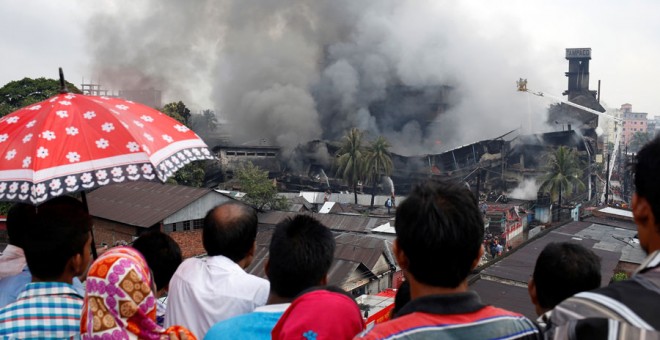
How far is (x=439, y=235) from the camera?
1708 mm

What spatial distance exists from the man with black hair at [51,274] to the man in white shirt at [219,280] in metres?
0.52

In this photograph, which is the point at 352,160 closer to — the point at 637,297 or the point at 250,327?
the point at 250,327

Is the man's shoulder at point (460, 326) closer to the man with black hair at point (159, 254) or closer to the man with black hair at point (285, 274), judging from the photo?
the man with black hair at point (285, 274)

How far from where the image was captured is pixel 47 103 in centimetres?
308

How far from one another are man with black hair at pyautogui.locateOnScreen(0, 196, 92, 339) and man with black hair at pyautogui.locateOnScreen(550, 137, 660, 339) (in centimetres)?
196

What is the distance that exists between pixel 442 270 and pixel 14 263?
247 centimetres

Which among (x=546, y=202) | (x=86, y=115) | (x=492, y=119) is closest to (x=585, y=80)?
(x=492, y=119)

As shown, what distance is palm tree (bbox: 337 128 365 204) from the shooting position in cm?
3656

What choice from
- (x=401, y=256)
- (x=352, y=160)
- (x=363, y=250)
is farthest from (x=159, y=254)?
(x=352, y=160)

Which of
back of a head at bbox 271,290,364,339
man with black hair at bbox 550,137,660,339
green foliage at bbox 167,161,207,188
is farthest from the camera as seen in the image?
green foliage at bbox 167,161,207,188

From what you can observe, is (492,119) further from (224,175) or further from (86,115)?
(86,115)

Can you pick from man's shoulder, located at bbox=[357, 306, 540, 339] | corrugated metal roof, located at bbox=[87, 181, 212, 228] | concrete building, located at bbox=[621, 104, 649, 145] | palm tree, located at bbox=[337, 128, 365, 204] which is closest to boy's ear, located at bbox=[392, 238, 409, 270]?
man's shoulder, located at bbox=[357, 306, 540, 339]

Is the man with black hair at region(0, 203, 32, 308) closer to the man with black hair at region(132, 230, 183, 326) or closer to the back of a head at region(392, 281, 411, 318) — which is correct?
the man with black hair at region(132, 230, 183, 326)

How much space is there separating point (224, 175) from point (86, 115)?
38.2 meters
